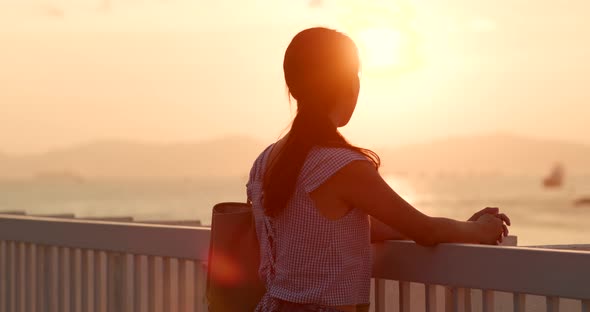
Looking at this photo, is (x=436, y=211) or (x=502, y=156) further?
(x=502, y=156)

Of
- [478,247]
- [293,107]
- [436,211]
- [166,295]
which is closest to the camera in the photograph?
[478,247]

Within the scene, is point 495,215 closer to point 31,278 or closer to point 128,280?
point 128,280

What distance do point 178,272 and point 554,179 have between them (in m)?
83.1

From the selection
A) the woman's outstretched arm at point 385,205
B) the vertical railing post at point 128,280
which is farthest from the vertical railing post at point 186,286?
the woman's outstretched arm at point 385,205

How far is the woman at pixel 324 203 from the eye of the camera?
2.94 meters

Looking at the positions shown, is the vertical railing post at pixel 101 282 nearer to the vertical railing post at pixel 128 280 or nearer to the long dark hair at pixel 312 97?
the vertical railing post at pixel 128 280

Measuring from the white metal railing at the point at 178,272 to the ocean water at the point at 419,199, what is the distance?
46673 millimetres

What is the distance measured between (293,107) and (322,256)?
457 mm

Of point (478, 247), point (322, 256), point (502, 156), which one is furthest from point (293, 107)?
point (502, 156)

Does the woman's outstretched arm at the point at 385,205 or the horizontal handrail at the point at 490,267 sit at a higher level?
the woman's outstretched arm at the point at 385,205

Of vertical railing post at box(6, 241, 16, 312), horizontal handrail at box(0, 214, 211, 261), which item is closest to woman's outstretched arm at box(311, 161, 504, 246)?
horizontal handrail at box(0, 214, 211, 261)

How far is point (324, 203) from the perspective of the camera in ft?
9.80

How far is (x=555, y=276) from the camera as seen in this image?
2633 mm

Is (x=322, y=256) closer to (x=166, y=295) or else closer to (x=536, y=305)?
(x=536, y=305)
